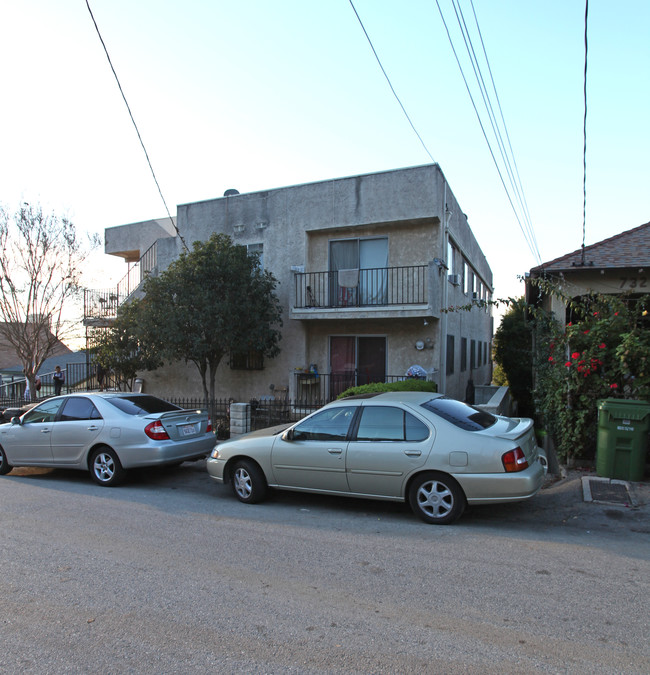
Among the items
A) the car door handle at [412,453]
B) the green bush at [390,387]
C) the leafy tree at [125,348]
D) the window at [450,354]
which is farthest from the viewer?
the window at [450,354]

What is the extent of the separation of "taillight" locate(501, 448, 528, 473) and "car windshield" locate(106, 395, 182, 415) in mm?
5185

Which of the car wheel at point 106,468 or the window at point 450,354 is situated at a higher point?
the window at point 450,354

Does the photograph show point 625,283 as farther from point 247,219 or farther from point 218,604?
point 247,219

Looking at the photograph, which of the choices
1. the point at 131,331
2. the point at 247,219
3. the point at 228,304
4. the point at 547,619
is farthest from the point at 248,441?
the point at 247,219

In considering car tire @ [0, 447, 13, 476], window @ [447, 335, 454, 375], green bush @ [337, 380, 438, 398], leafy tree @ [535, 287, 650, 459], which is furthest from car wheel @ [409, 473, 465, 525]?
window @ [447, 335, 454, 375]

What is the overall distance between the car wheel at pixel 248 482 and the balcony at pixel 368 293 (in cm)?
658

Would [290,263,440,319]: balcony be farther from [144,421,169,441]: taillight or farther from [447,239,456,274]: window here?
[144,421,169,441]: taillight

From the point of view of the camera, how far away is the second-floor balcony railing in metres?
12.5

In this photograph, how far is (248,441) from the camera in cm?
668

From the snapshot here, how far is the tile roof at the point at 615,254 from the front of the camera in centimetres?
902

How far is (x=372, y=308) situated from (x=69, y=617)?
9678mm

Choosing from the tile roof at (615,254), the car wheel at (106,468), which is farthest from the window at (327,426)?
the tile roof at (615,254)

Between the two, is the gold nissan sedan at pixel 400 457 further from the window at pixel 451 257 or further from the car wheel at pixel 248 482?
the window at pixel 451 257

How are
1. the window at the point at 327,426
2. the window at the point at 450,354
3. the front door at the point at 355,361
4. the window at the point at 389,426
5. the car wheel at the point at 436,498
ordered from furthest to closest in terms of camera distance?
the window at the point at 450,354 < the front door at the point at 355,361 < the window at the point at 327,426 < the window at the point at 389,426 < the car wheel at the point at 436,498
